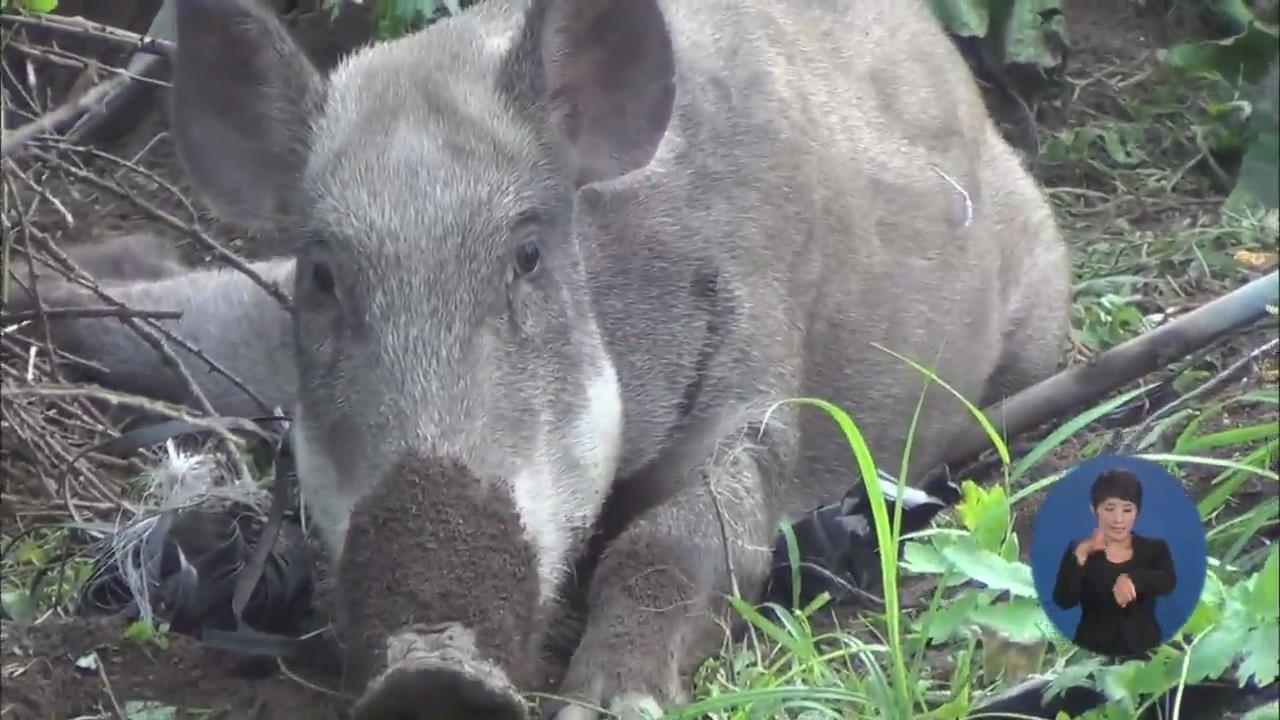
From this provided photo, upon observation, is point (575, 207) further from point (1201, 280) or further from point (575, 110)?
point (1201, 280)

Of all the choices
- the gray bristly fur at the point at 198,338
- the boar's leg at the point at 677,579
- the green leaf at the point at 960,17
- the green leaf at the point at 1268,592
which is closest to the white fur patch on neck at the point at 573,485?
the boar's leg at the point at 677,579

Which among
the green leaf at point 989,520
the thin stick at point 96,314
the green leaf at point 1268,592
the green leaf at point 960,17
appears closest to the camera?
the green leaf at point 1268,592

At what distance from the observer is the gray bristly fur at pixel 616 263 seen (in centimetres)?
263

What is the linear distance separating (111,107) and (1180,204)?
2.85 meters

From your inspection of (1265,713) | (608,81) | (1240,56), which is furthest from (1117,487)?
(1240,56)

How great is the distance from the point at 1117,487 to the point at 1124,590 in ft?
0.33

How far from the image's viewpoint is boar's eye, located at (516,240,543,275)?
2.77m

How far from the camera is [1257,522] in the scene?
2133 millimetres

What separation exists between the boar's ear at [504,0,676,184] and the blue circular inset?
1411mm

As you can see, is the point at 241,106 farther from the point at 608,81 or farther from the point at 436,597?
the point at 436,597

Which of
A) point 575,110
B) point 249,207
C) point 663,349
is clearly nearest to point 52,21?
point 249,207

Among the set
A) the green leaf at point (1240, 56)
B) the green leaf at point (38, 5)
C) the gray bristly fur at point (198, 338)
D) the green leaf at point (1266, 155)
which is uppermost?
the green leaf at point (1266, 155)

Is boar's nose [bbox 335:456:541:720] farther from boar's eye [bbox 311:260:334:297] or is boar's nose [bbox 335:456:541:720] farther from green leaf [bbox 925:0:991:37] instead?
green leaf [bbox 925:0:991:37]

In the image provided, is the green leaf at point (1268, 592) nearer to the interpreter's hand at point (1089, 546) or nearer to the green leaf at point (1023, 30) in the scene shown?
the interpreter's hand at point (1089, 546)
